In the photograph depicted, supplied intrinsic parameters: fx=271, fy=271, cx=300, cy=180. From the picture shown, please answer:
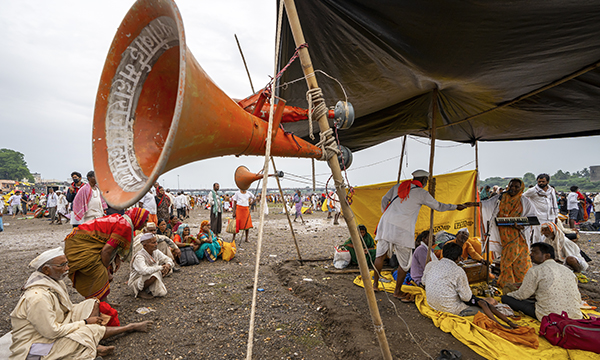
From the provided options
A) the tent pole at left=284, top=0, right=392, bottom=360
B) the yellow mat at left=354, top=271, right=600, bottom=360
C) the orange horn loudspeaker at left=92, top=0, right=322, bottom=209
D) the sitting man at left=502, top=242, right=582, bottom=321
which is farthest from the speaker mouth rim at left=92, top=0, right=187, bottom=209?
the sitting man at left=502, top=242, right=582, bottom=321

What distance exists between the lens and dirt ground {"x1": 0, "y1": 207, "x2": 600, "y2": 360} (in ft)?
9.30

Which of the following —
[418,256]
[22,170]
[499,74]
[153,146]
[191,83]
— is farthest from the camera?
[22,170]

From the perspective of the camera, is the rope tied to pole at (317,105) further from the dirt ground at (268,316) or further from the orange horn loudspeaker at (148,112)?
the dirt ground at (268,316)

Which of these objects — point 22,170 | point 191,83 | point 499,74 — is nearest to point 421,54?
point 499,74

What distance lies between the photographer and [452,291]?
11.3ft

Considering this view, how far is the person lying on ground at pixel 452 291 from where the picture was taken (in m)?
3.38

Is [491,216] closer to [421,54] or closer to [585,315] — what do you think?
[585,315]

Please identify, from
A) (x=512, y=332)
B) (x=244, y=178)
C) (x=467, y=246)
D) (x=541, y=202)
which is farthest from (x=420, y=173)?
(x=244, y=178)

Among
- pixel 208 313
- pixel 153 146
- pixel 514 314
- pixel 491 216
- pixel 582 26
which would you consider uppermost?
pixel 582 26

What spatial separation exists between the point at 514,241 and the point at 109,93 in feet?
18.1

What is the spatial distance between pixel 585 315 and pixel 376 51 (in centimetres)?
396

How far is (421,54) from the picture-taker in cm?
270

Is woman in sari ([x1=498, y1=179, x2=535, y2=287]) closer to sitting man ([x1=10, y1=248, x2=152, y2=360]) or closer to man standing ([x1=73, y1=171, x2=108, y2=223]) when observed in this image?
sitting man ([x1=10, y1=248, x2=152, y2=360])

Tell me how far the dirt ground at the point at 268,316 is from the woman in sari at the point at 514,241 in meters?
0.92
